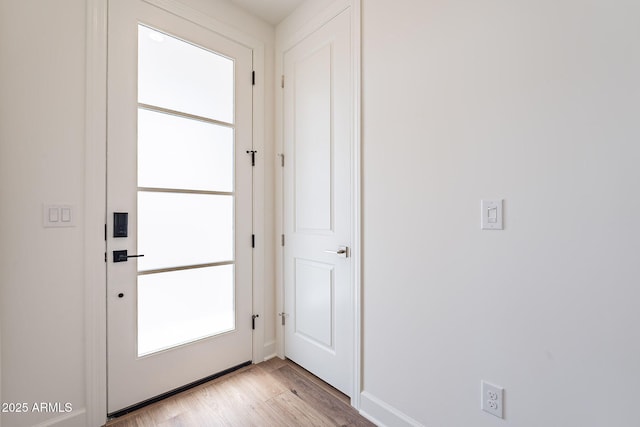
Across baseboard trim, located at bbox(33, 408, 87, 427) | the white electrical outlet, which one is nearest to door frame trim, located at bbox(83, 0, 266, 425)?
baseboard trim, located at bbox(33, 408, 87, 427)

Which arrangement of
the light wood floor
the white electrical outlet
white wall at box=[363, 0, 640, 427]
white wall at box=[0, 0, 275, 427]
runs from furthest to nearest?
1. the light wood floor
2. white wall at box=[0, 0, 275, 427]
3. the white electrical outlet
4. white wall at box=[363, 0, 640, 427]

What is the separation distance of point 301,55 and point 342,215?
126 cm

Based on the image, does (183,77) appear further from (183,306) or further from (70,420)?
(70,420)

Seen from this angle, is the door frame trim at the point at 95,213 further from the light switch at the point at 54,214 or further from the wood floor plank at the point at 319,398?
the wood floor plank at the point at 319,398

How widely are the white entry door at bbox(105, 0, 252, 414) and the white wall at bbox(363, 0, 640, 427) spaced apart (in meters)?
1.04

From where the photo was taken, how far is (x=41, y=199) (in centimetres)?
147

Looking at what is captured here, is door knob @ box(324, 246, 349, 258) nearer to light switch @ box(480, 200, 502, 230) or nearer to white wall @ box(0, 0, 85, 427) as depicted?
light switch @ box(480, 200, 502, 230)

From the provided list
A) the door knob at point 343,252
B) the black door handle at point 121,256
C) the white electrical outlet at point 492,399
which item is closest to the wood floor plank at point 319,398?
the white electrical outlet at point 492,399

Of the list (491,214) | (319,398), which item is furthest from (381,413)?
(491,214)

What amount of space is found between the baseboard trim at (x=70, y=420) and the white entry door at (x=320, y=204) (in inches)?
49.9

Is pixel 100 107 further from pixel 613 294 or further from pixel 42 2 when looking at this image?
pixel 613 294

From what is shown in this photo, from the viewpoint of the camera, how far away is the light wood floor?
1.66 meters

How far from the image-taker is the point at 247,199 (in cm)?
227

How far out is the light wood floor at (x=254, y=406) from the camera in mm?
1661
